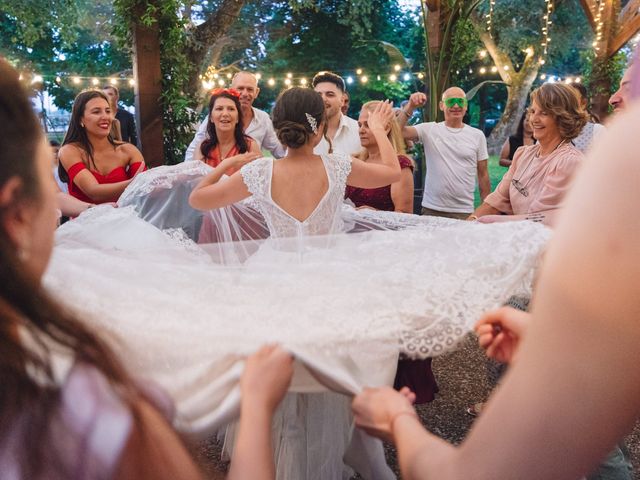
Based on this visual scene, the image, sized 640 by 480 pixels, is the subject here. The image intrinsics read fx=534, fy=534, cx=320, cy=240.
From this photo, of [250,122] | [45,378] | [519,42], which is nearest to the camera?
[45,378]

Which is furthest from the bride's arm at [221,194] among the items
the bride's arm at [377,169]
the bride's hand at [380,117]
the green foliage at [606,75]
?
the green foliage at [606,75]

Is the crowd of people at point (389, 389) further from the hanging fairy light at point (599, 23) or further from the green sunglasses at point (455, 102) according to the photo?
the hanging fairy light at point (599, 23)

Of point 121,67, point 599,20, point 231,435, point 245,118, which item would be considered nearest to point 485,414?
point 231,435

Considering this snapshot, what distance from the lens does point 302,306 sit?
1219 millimetres

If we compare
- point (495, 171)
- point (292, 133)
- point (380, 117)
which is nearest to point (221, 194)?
point (292, 133)

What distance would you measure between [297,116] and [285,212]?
16.6 inches

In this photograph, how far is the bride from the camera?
1.04 meters

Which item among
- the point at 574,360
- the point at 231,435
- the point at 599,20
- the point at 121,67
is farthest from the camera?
the point at 121,67

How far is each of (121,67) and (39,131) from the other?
21.6 meters

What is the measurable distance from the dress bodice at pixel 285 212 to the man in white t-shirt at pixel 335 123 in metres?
1.85

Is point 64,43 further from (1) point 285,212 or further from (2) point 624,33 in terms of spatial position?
(1) point 285,212

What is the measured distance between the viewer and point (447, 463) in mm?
696

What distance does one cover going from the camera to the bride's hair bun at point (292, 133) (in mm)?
2320

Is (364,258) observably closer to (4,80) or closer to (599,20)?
(4,80)
